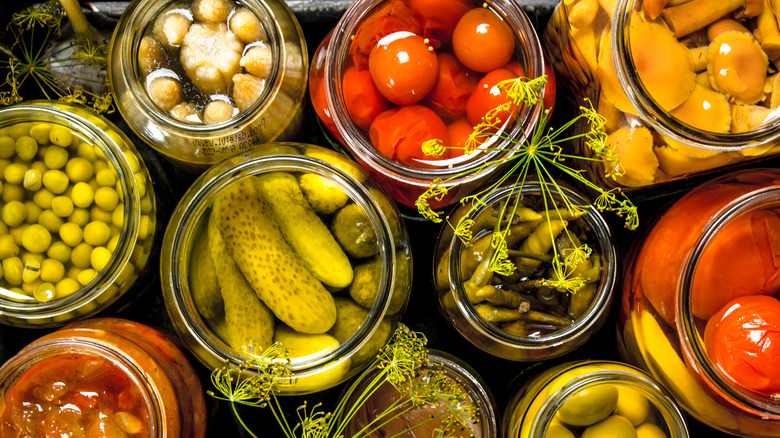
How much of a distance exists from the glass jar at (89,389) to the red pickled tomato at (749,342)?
26.4 inches

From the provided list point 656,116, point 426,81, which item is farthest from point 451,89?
point 656,116

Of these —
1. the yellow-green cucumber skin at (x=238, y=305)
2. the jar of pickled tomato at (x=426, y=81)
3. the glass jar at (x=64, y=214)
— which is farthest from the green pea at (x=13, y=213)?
the jar of pickled tomato at (x=426, y=81)

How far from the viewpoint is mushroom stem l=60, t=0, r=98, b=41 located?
771 mm

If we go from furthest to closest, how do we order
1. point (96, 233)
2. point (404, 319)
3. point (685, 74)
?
point (404, 319) → point (96, 233) → point (685, 74)

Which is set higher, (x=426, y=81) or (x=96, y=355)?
(x=426, y=81)

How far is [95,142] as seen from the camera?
0.73 meters

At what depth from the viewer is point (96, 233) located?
0.73 m

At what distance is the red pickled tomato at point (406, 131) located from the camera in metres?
0.68

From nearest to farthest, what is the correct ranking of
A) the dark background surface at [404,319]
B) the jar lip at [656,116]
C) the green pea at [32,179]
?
the jar lip at [656,116]
the green pea at [32,179]
the dark background surface at [404,319]

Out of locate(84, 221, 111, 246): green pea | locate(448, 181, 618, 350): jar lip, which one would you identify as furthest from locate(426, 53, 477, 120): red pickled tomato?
locate(84, 221, 111, 246): green pea

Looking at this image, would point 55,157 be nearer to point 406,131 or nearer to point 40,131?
point 40,131

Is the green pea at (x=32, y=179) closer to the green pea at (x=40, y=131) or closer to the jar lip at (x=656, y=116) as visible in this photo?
the green pea at (x=40, y=131)

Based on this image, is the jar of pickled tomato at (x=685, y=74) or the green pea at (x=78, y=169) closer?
the jar of pickled tomato at (x=685, y=74)

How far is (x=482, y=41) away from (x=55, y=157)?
57 centimetres
